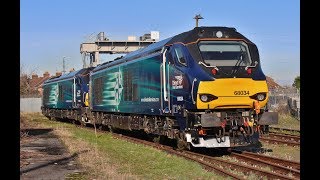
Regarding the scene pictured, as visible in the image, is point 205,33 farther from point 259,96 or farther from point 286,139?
point 286,139

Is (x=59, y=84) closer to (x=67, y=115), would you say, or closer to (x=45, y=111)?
(x=67, y=115)

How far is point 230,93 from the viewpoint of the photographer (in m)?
12.8

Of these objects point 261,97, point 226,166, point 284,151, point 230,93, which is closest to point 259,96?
point 261,97

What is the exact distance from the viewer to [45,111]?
46.6 m

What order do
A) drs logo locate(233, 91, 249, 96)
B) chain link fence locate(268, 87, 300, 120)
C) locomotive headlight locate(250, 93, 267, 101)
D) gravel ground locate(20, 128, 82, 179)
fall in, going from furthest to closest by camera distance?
chain link fence locate(268, 87, 300, 120) → locomotive headlight locate(250, 93, 267, 101) → drs logo locate(233, 91, 249, 96) → gravel ground locate(20, 128, 82, 179)

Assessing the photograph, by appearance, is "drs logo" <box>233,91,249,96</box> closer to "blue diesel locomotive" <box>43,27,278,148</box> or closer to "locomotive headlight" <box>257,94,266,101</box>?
"blue diesel locomotive" <box>43,27,278,148</box>

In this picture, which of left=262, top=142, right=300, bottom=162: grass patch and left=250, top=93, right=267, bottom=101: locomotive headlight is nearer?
left=250, top=93, right=267, bottom=101: locomotive headlight

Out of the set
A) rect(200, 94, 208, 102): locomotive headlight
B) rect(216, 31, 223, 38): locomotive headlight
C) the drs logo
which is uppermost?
rect(216, 31, 223, 38): locomotive headlight

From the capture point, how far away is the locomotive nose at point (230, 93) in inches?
495

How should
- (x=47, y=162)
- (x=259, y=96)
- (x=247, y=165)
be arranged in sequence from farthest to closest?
(x=259, y=96), (x=47, y=162), (x=247, y=165)

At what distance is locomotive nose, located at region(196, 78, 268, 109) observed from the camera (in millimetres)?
12570

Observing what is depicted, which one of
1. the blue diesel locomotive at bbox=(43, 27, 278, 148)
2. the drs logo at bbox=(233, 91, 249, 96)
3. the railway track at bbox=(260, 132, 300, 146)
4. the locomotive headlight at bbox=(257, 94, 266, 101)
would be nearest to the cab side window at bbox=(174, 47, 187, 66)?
the blue diesel locomotive at bbox=(43, 27, 278, 148)
